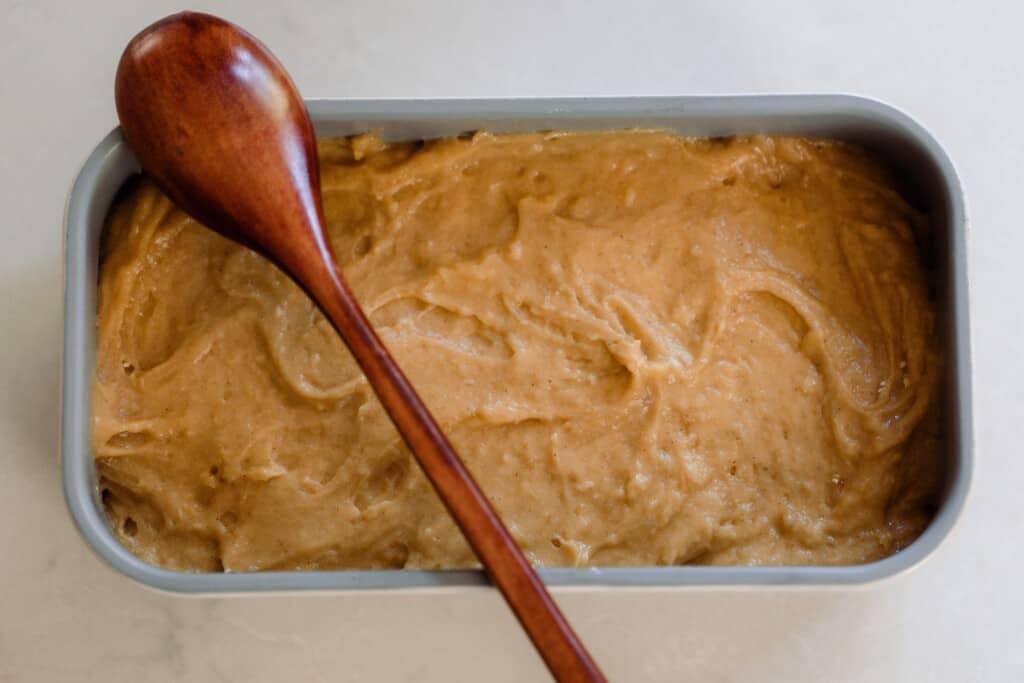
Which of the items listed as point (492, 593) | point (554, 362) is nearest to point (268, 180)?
point (554, 362)

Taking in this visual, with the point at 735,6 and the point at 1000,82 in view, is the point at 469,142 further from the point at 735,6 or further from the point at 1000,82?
the point at 1000,82

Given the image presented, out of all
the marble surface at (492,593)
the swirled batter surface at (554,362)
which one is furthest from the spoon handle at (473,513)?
the marble surface at (492,593)

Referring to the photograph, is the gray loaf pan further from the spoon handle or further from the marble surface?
the marble surface

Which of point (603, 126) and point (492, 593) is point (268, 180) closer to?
point (603, 126)

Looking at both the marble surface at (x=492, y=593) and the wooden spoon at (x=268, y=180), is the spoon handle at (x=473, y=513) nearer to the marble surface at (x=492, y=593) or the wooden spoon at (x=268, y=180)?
the wooden spoon at (x=268, y=180)

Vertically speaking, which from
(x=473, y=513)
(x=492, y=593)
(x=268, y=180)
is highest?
(x=268, y=180)

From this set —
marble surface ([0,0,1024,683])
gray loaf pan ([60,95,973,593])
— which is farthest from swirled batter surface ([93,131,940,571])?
marble surface ([0,0,1024,683])
